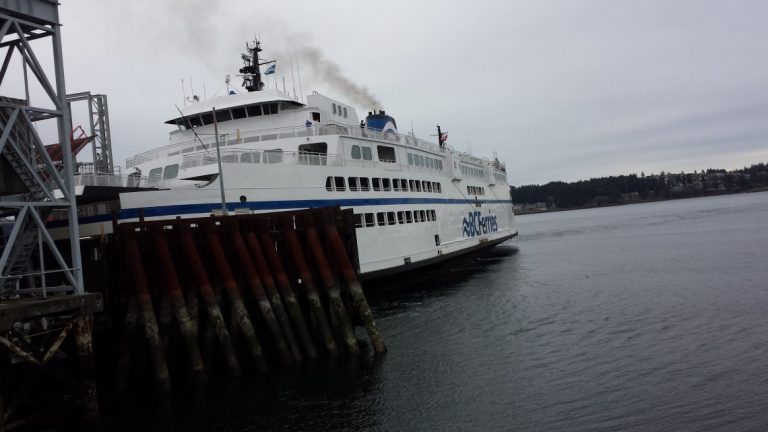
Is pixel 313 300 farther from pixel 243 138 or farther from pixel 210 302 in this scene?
pixel 243 138

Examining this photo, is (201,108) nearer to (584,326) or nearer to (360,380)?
(360,380)

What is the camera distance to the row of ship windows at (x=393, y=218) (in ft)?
80.9

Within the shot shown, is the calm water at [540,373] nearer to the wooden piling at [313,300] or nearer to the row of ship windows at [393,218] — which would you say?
the wooden piling at [313,300]

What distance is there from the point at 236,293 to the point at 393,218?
13.9 m

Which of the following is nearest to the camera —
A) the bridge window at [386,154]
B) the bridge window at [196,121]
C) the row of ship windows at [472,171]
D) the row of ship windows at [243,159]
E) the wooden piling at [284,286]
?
the wooden piling at [284,286]

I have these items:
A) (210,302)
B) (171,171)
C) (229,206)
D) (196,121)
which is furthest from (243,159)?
(210,302)

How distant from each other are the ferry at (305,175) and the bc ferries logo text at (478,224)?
0.27m

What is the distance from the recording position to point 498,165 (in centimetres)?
5462

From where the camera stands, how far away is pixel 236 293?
14.0 meters

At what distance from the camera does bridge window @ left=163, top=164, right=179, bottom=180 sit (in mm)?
22156

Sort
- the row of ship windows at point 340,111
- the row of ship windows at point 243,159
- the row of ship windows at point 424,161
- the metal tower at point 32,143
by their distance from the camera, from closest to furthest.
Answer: the metal tower at point 32,143, the row of ship windows at point 243,159, the row of ship windows at point 340,111, the row of ship windows at point 424,161

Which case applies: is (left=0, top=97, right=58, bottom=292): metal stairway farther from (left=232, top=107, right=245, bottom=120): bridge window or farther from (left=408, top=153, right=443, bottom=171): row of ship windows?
(left=408, top=153, right=443, bottom=171): row of ship windows

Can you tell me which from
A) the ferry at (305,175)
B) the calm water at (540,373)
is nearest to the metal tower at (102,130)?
the ferry at (305,175)

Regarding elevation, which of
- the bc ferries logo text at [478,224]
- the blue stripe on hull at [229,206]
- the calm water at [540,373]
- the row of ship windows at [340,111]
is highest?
the row of ship windows at [340,111]
